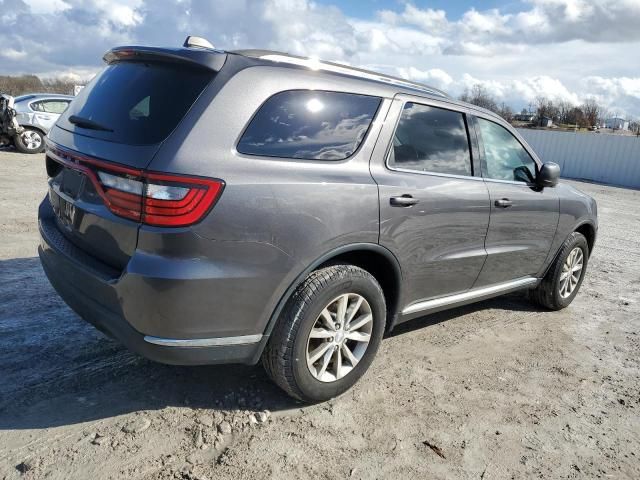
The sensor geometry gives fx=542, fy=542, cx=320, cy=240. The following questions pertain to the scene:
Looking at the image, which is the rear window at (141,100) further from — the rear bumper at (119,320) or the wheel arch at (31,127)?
the wheel arch at (31,127)

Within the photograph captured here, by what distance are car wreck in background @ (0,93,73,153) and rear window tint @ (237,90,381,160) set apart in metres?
12.5

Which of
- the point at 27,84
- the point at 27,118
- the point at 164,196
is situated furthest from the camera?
the point at 27,84

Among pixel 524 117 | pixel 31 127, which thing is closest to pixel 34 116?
pixel 31 127

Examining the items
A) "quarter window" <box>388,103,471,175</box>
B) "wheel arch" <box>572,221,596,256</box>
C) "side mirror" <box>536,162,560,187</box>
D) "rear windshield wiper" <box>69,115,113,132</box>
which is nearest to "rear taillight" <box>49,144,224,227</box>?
"rear windshield wiper" <box>69,115,113,132</box>

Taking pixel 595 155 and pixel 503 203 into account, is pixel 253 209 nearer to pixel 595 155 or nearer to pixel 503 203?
pixel 503 203

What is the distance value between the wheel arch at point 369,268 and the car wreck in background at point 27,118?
12569 millimetres

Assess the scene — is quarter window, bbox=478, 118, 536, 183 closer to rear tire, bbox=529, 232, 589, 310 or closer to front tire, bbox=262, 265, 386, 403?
Answer: rear tire, bbox=529, 232, 589, 310

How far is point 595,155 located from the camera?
23719 millimetres

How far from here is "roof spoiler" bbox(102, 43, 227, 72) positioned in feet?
8.78

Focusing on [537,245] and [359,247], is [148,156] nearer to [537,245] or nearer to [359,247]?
[359,247]

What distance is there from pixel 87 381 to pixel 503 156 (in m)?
3.38

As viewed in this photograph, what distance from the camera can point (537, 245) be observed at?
4578 mm

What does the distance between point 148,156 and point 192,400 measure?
143 centimetres

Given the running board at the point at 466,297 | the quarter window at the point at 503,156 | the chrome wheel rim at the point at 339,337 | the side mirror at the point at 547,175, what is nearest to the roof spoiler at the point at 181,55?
the chrome wheel rim at the point at 339,337
